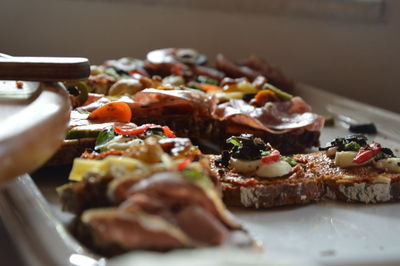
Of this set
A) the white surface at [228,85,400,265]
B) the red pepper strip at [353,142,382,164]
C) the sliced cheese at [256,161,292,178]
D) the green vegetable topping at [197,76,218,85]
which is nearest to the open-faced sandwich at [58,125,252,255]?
the white surface at [228,85,400,265]

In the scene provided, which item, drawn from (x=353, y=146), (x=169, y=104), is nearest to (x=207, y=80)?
(x=169, y=104)

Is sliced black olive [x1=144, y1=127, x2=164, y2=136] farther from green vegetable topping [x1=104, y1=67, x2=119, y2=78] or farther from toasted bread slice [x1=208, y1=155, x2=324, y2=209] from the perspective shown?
green vegetable topping [x1=104, y1=67, x2=119, y2=78]

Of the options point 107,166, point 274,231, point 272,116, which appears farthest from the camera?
point 272,116

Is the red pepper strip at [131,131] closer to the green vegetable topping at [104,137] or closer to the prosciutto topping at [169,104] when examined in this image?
the green vegetable topping at [104,137]

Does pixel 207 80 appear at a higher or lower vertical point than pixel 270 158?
lower

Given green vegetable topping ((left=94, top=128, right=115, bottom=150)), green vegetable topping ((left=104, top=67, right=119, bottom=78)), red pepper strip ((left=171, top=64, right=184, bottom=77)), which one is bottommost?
red pepper strip ((left=171, top=64, right=184, bottom=77))

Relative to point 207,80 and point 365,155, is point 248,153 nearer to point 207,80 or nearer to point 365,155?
point 365,155
